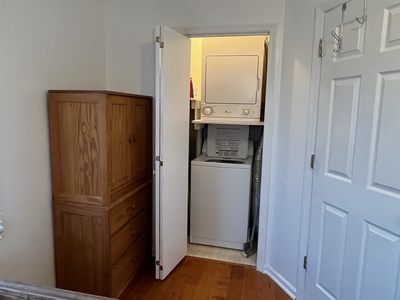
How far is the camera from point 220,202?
281cm

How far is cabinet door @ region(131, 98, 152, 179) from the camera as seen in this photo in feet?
7.04

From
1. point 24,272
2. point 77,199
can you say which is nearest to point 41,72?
point 77,199

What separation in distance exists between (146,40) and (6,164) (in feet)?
4.79

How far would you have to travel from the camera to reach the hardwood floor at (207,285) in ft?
6.98

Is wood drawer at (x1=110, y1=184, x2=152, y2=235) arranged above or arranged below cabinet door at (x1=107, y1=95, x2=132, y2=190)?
below

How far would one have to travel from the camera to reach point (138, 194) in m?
2.27

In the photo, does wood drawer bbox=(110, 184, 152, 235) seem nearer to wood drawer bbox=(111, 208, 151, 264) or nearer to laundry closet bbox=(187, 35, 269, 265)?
wood drawer bbox=(111, 208, 151, 264)

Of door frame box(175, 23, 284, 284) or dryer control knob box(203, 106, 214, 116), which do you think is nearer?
door frame box(175, 23, 284, 284)

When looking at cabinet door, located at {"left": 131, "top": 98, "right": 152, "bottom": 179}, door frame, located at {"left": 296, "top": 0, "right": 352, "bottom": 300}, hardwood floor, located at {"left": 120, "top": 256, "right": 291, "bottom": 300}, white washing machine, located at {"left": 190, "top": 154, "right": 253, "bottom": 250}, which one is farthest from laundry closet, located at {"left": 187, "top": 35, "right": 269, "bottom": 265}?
door frame, located at {"left": 296, "top": 0, "right": 352, "bottom": 300}

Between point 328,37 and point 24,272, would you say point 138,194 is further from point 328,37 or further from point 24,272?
point 328,37

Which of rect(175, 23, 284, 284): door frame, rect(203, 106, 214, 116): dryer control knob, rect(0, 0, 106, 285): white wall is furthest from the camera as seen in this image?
rect(203, 106, 214, 116): dryer control knob

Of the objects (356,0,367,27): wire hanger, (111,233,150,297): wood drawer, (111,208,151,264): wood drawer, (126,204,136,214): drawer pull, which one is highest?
(356,0,367,27): wire hanger

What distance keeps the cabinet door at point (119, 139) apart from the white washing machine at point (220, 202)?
91 cm

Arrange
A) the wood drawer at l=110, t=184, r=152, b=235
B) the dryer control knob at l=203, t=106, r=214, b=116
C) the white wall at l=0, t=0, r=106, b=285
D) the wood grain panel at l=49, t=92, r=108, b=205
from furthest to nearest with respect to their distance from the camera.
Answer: the dryer control knob at l=203, t=106, r=214, b=116, the wood drawer at l=110, t=184, r=152, b=235, the wood grain panel at l=49, t=92, r=108, b=205, the white wall at l=0, t=0, r=106, b=285
